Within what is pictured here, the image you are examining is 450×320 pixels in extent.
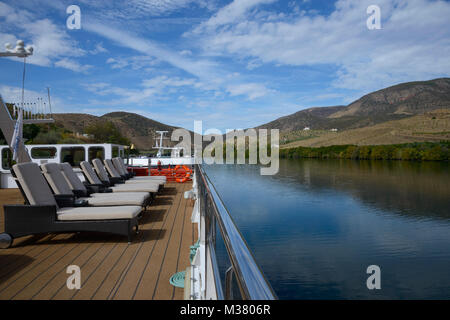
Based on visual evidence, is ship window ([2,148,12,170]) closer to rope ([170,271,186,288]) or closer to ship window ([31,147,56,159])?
ship window ([31,147,56,159])

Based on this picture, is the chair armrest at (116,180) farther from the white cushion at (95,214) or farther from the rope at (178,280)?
the rope at (178,280)

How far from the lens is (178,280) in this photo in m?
2.82

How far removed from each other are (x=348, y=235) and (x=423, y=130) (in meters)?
55.4

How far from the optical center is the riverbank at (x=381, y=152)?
1933 inches

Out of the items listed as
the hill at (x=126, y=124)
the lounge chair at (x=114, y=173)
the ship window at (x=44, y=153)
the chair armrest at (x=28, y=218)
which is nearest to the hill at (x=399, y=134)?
the hill at (x=126, y=124)

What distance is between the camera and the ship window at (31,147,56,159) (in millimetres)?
10233

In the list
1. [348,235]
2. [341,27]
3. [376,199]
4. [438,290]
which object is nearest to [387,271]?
[438,290]

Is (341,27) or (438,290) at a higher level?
(341,27)

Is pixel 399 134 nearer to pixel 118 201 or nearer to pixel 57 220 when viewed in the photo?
pixel 118 201

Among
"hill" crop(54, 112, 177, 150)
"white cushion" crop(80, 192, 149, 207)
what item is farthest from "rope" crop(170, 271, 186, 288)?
"hill" crop(54, 112, 177, 150)
